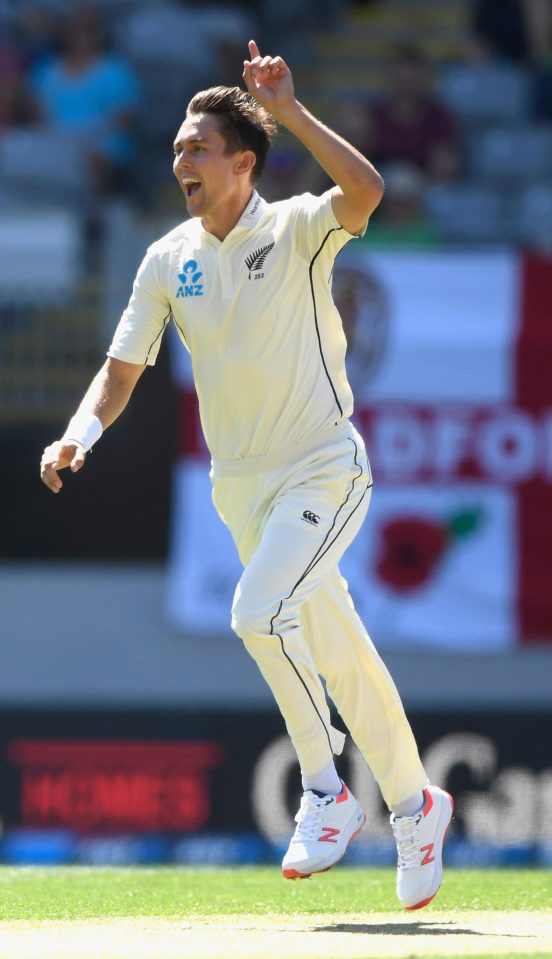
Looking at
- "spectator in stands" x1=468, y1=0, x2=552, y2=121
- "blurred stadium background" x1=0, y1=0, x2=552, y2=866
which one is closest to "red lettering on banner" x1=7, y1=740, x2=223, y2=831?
"blurred stadium background" x1=0, y1=0, x2=552, y2=866

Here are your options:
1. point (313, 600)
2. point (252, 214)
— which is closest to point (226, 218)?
point (252, 214)

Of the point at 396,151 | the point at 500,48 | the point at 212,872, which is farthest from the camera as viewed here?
the point at 500,48

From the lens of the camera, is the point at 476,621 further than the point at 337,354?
Yes

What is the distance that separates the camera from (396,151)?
10.3 metres

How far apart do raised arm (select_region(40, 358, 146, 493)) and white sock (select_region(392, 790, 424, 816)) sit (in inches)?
52.0

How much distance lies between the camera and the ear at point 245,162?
486 cm

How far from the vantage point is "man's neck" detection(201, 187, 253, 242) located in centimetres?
487

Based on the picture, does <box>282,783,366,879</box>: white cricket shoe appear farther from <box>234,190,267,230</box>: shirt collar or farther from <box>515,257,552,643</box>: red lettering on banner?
<box>515,257,552,643</box>: red lettering on banner

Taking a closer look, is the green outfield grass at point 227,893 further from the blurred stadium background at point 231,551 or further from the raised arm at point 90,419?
the blurred stadium background at point 231,551

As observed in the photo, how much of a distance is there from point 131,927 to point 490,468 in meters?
4.88

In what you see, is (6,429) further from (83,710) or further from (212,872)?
(212,872)

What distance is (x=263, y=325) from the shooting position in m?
4.77

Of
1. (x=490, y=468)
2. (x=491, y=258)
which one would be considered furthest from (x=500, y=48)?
(x=490, y=468)

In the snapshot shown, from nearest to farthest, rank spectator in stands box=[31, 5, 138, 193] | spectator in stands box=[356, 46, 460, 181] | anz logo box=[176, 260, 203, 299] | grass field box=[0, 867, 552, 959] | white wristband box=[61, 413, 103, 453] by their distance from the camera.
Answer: grass field box=[0, 867, 552, 959]
white wristband box=[61, 413, 103, 453]
anz logo box=[176, 260, 203, 299]
spectator in stands box=[356, 46, 460, 181]
spectator in stands box=[31, 5, 138, 193]
